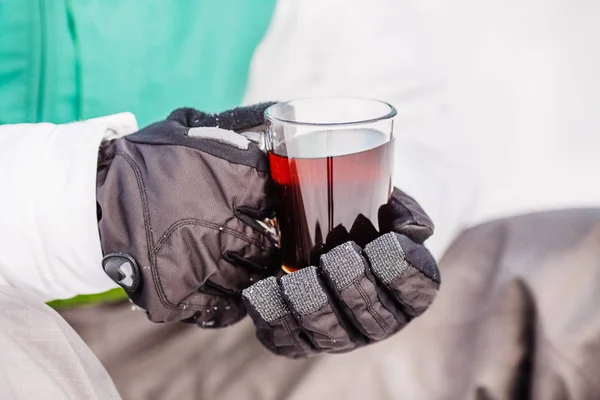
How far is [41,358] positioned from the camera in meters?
0.45

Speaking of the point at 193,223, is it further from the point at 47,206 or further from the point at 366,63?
the point at 366,63

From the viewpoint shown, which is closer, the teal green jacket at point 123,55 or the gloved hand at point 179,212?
the gloved hand at point 179,212

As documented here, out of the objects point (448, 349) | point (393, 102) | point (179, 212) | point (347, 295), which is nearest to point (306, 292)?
point (347, 295)

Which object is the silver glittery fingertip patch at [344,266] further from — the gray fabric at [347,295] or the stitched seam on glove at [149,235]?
the stitched seam on glove at [149,235]

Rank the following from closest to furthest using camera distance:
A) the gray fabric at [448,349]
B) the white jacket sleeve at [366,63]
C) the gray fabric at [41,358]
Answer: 1. the gray fabric at [41,358]
2. the gray fabric at [448,349]
3. the white jacket sleeve at [366,63]

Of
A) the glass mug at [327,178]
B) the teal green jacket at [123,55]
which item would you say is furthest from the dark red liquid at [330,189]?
the teal green jacket at [123,55]

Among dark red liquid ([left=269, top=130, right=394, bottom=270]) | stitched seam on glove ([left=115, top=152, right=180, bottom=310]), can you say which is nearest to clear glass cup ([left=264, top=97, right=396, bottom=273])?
dark red liquid ([left=269, top=130, right=394, bottom=270])

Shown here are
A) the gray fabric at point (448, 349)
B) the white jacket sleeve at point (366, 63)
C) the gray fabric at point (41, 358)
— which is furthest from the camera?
the white jacket sleeve at point (366, 63)

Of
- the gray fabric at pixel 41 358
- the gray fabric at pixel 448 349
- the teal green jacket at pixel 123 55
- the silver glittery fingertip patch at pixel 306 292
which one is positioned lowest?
the gray fabric at pixel 448 349

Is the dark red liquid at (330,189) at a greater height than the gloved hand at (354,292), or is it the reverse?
the dark red liquid at (330,189)

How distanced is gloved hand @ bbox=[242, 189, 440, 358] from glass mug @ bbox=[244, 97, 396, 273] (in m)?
0.03

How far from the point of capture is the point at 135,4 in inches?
27.8

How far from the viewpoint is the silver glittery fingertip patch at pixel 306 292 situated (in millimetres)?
466

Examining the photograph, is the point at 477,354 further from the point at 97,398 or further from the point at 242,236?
the point at 97,398
